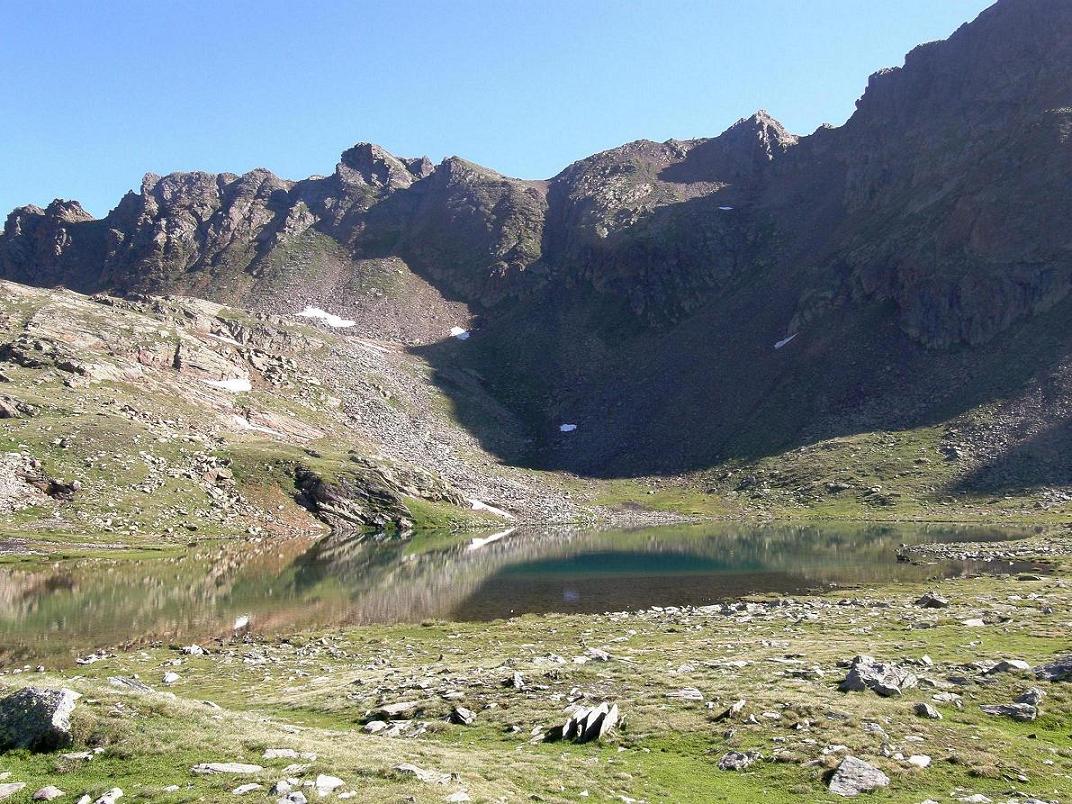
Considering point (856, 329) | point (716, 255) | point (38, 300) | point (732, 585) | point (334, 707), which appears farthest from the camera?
point (716, 255)

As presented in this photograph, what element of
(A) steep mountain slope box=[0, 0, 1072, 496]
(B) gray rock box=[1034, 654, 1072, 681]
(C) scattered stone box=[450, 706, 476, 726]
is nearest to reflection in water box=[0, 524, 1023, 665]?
(C) scattered stone box=[450, 706, 476, 726]

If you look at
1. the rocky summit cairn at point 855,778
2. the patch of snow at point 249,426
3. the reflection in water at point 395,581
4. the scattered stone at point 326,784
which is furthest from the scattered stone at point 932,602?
the patch of snow at point 249,426

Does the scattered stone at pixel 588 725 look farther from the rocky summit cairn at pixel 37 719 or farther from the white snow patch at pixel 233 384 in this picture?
the white snow patch at pixel 233 384

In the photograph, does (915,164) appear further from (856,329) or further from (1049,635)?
(1049,635)

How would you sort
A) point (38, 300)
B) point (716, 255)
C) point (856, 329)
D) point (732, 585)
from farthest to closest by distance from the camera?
1. point (716, 255)
2. point (856, 329)
3. point (38, 300)
4. point (732, 585)

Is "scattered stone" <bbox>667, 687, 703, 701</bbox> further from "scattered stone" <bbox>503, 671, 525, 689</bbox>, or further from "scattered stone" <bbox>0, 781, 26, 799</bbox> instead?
"scattered stone" <bbox>0, 781, 26, 799</bbox>

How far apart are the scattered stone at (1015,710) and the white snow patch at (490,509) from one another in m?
94.2

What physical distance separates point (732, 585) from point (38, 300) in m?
132

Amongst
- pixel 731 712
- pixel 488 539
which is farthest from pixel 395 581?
pixel 731 712

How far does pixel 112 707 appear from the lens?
14.8 m

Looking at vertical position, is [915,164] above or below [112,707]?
above

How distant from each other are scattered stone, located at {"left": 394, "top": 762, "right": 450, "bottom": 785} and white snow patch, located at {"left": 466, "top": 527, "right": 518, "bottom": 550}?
64106mm

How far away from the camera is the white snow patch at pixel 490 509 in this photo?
10910 cm

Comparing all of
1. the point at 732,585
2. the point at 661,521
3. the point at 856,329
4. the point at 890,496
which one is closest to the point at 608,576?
the point at 732,585
